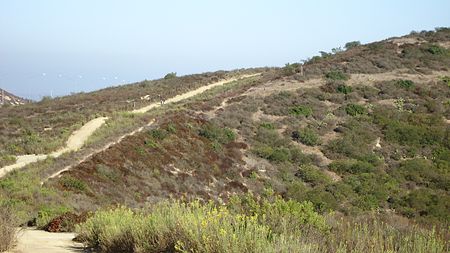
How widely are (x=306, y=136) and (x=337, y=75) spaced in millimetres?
16177

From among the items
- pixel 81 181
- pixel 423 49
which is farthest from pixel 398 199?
pixel 423 49

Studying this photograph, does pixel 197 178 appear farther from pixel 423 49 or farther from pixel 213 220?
pixel 423 49

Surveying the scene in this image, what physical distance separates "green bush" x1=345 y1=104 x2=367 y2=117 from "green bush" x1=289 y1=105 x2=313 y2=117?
305 centimetres

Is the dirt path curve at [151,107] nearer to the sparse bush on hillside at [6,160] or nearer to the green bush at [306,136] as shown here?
the sparse bush on hillside at [6,160]

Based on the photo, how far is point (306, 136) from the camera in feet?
116

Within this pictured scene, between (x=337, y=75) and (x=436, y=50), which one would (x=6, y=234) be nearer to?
(x=337, y=75)

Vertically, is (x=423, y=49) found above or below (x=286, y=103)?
above

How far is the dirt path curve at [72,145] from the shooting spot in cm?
2447

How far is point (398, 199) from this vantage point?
26109mm

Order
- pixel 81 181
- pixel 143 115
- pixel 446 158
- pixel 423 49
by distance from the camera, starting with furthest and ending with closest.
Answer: pixel 423 49 < pixel 143 115 < pixel 446 158 < pixel 81 181

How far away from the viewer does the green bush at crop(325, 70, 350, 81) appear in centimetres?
4889

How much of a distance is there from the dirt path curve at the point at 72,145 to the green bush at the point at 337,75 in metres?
22.8

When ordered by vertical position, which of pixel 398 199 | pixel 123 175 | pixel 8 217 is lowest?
pixel 398 199

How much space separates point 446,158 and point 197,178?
55.6 ft
